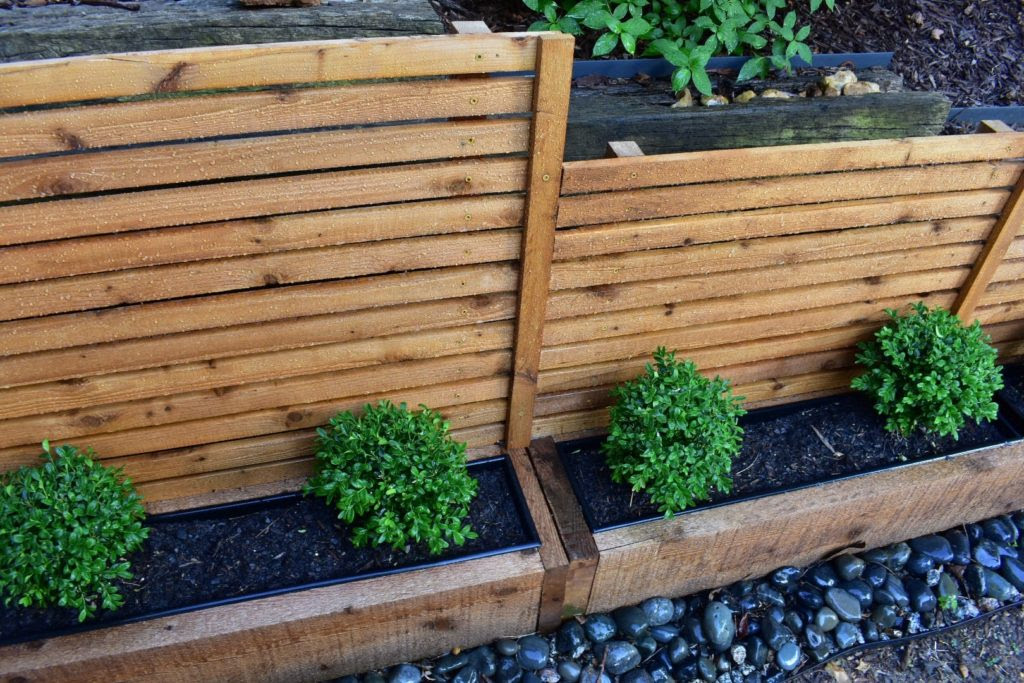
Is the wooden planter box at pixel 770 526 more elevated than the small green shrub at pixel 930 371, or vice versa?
the small green shrub at pixel 930 371

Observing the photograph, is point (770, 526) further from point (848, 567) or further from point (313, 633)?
point (313, 633)

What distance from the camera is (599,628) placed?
304cm

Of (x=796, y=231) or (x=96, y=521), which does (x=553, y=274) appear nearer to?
(x=796, y=231)

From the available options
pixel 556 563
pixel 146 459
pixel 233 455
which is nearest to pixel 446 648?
pixel 556 563

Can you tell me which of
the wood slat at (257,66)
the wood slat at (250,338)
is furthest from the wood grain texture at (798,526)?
the wood slat at (257,66)

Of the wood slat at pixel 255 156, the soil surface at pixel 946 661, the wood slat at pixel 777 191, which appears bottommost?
the soil surface at pixel 946 661

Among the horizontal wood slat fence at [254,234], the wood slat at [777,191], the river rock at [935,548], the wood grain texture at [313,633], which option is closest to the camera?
the horizontal wood slat fence at [254,234]

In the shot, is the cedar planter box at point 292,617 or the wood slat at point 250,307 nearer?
the wood slat at point 250,307

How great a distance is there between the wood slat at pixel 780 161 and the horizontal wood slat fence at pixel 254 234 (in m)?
0.18

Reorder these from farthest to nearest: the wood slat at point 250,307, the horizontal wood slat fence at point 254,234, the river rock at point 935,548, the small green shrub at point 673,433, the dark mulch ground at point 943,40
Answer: the dark mulch ground at point 943,40
the river rock at point 935,548
the small green shrub at point 673,433
the wood slat at point 250,307
the horizontal wood slat fence at point 254,234

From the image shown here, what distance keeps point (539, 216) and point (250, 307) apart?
3.08ft

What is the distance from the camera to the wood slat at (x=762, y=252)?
2.77 m

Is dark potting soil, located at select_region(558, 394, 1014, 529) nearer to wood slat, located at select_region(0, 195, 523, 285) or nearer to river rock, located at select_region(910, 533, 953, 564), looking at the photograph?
river rock, located at select_region(910, 533, 953, 564)

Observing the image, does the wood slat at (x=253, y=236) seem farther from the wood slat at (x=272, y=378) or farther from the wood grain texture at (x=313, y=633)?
the wood grain texture at (x=313, y=633)
